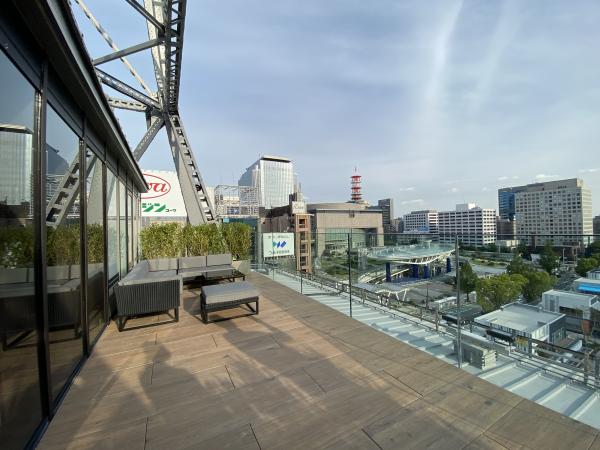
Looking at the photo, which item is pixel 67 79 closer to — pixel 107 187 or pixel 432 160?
pixel 107 187

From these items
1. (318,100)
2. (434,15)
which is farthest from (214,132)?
(434,15)

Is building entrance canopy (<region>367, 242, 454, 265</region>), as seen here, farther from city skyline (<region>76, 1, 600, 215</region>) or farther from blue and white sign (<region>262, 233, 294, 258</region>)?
city skyline (<region>76, 1, 600, 215</region>)

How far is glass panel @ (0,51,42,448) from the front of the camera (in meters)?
1.35

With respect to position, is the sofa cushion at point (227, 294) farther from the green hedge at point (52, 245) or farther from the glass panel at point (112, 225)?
the glass panel at point (112, 225)

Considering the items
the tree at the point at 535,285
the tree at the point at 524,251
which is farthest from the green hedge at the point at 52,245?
the tree at the point at 535,285

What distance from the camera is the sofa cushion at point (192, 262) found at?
5993 millimetres

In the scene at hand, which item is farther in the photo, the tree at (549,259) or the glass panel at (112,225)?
the glass panel at (112,225)

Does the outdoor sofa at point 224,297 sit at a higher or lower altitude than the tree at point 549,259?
lower

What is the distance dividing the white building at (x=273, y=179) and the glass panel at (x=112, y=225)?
82161 millimetres

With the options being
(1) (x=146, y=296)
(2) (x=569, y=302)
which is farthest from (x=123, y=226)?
(2) (x=569, y=302)

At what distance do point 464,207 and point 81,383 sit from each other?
201 feet

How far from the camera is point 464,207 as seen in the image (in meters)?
52.0

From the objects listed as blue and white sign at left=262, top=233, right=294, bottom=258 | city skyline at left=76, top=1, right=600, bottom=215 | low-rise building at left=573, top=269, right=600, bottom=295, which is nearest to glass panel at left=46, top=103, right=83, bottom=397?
low-rise building at left=573, top=269, right=600, bottom=295

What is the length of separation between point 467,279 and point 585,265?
2.66ft
